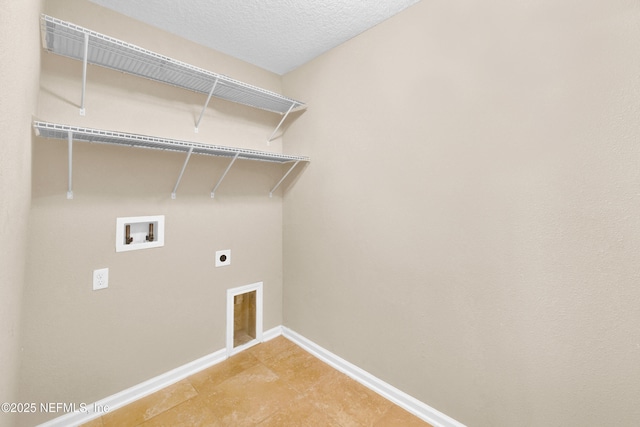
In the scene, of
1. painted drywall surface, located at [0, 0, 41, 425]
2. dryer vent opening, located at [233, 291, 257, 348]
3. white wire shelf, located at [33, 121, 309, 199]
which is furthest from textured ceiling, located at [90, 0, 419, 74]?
dryer vent opening, located at [233, 291, 257, 348]

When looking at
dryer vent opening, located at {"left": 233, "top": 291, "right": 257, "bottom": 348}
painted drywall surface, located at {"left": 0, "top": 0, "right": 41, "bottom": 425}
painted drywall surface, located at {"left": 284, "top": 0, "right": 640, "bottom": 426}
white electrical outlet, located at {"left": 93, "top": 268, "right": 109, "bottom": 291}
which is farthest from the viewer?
dryer vent opening, located at {"left": 233, "top": 291, "right": 257, "bottom": 348}

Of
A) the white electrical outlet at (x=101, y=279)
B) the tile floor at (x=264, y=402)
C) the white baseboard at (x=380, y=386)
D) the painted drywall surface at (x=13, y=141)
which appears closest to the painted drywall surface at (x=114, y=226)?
the white electrical outlet at (x=101, y=279)

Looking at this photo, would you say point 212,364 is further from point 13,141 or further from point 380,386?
point 13,141

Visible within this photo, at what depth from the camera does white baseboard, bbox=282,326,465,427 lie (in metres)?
1.46

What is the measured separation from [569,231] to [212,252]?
2117mm

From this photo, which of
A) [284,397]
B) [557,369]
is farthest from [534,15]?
[284,397]

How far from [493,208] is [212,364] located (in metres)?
2.19

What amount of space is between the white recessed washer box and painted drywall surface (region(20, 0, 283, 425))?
36 millimetres

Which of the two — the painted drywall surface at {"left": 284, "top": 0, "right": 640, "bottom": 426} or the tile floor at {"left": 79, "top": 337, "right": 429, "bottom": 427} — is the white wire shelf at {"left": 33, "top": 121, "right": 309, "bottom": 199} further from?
the tile floor at {"left": 79, "top": 337, "right": 429, "bottom": 427}

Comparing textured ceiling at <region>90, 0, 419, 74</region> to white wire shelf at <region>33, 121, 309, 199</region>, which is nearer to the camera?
white wire shelf at <region>33, 121, 309, 199</region>

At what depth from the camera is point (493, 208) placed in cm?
128

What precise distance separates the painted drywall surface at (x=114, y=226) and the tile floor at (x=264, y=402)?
0.61 feet

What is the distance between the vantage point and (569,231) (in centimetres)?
109

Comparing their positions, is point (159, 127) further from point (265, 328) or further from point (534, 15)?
point (534, 15)
